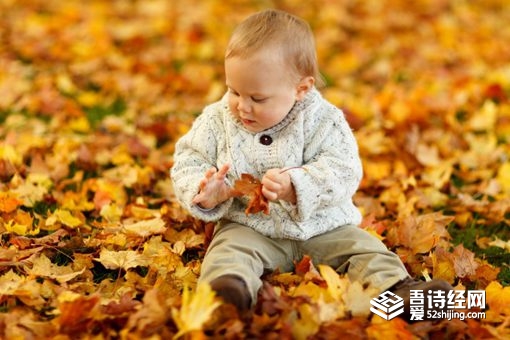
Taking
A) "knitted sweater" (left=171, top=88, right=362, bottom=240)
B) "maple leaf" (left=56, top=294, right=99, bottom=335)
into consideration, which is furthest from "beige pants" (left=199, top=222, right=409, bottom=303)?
"maple leaf" (left=56, top=294, right=99, bottom=335)

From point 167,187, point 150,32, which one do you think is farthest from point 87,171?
point 150,32

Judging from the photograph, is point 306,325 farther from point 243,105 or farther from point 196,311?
point 243,105

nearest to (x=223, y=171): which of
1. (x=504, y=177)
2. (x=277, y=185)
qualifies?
(x=277, y=185)

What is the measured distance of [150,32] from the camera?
21.3 feet

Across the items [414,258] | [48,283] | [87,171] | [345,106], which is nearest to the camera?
[48,283]

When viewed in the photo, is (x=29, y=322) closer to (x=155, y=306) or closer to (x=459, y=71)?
(x=155, y=306)

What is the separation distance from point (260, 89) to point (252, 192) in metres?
0.35

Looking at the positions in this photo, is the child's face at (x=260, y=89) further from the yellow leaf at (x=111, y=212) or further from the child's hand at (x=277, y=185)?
the yellow leaf at (x=111, y=212)

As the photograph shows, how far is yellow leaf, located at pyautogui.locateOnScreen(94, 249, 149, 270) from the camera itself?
2.68 meters

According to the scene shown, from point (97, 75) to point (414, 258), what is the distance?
10.3ft

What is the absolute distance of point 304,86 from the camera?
2.62 meters

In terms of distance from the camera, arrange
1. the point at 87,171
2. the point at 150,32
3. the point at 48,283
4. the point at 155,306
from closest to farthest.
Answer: the point at 155,306, the point at 48,283, the point at 87,171, the point at 150,32

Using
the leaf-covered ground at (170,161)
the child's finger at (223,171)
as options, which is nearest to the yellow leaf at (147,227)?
the leaf-covered ground at (170,161)

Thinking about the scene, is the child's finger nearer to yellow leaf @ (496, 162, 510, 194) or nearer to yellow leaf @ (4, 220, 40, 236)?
yellow leaf @ (4, 220, 40, 236)
